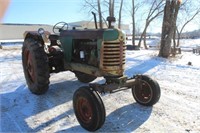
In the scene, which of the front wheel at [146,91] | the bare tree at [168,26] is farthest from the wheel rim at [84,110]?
the bare tree at [168,26]

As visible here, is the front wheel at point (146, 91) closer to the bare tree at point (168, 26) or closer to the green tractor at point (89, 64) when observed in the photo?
the green tractor at point (89, 64)

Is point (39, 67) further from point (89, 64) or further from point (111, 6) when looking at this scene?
point (111, 6)

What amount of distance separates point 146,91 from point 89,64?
3.96 feet

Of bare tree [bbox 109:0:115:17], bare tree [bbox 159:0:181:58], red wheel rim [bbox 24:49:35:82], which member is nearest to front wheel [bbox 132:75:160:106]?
red wheel rim [bbox 24:49:35:82]

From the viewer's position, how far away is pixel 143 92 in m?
4.53

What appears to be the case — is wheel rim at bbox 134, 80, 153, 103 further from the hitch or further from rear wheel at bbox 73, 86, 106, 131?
rear wheel at bbox 73, 86, 106, 131

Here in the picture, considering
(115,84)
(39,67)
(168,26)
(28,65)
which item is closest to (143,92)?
(115,84)

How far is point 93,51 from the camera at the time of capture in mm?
4324

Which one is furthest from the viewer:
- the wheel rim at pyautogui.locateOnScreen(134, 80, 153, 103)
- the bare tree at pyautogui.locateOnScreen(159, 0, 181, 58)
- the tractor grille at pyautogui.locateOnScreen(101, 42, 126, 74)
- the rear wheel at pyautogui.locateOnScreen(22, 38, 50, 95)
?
the bare tree at pyautogui.locateOnScreen(159, 0, 181, 58)

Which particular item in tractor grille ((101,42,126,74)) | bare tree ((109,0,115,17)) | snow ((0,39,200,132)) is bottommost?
snow ((0,39,200,132))

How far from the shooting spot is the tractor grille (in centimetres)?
385

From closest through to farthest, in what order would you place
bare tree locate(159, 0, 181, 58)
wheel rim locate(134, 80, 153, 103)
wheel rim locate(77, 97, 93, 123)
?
wheel rim locate(77, 97, 93, 123) → wheel rim locate(134, 80, 153, 103) → bare tree locate(159, 0, 181, 58)

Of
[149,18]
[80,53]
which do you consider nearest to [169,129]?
[80,53]

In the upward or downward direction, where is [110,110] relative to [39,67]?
downward
